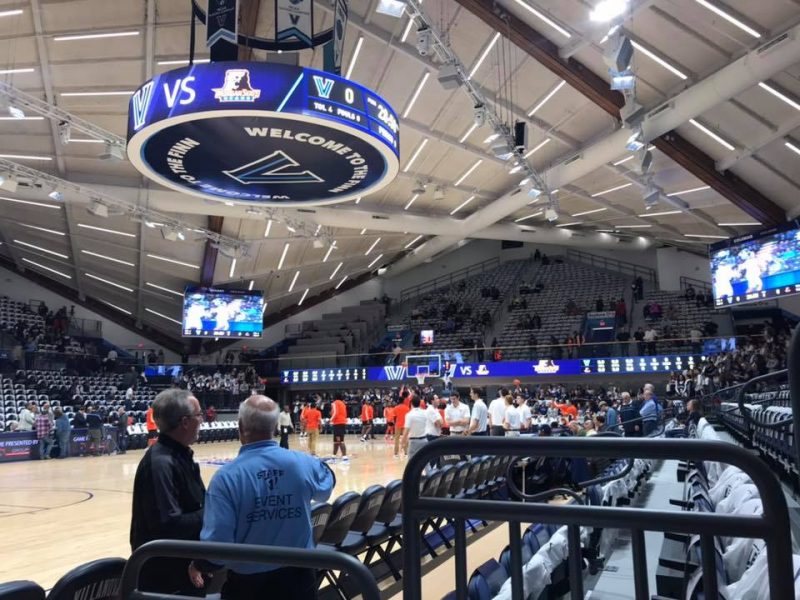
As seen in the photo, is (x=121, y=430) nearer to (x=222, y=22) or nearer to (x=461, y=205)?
(x=461, y=205)

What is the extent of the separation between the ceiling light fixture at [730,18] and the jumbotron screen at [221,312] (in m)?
17.7

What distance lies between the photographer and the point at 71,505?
8.99m

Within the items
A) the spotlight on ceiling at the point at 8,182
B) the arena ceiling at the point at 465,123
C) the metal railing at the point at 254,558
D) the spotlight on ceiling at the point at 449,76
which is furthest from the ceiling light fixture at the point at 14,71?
the metal railing at the point at 254,558

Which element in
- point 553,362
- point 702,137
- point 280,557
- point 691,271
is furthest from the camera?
point 691,271

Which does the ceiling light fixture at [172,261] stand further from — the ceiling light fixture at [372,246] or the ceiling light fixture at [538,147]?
the ceiling light fixture at [538,147]

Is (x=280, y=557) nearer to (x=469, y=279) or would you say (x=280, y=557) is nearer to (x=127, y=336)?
(x=127, y=336)

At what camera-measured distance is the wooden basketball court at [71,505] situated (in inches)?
232

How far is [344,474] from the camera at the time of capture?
38.9 feet

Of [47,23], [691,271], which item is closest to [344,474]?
[47,23]

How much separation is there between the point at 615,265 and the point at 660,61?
2198cm

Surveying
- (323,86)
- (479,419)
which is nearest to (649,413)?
(479,419)

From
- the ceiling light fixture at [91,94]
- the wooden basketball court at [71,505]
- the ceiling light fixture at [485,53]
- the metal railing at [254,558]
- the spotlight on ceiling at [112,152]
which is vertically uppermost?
the ceiling light fixture at [485,53]

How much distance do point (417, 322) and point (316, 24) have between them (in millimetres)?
21264

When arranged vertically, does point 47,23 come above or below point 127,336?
above
